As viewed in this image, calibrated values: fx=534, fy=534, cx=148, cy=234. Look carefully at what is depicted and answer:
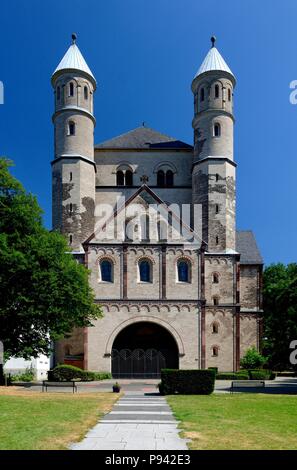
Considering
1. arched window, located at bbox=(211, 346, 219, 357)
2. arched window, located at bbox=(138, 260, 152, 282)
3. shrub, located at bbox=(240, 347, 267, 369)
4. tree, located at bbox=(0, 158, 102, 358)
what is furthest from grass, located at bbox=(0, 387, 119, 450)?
shrub, located at bbox=(240, 347, 267, 369)

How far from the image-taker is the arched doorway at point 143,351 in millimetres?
46344

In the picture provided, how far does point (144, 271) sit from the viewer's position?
154 feet

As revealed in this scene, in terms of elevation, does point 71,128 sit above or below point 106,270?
above

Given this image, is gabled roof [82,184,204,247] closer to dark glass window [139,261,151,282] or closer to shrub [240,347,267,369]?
dark glass window [139,261,151,282]

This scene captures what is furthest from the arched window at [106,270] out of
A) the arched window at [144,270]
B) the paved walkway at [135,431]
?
the paved walkway at [135,431]

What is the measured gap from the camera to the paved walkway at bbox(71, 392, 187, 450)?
12.1m

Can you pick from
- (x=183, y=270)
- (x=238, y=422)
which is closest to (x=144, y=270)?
(x=183, y=270)

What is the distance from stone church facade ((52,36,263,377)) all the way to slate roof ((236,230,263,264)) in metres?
0.20

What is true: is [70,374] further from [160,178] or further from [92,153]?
[160,178]

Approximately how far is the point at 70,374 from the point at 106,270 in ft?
32.4

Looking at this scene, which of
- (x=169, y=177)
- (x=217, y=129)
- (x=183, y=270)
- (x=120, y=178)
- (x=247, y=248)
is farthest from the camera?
(x=169, y=177)
